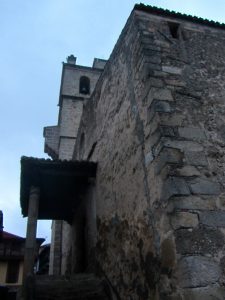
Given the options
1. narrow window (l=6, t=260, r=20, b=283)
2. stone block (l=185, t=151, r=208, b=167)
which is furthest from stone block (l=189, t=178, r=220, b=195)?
narrow window (l=6, t=260, r=20, b=283)

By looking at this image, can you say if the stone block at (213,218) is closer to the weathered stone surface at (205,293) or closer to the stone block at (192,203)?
the stone block at (192,203)

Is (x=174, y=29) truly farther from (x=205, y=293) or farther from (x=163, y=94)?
(x=205, y=293)

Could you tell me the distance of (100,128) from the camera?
692 centimetres

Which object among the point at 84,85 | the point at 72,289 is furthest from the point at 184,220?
the point at 84,85

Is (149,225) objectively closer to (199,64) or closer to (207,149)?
(207,149)

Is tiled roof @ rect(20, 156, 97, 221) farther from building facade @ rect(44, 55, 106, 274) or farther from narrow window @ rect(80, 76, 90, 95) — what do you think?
narrow window @ rect(80, 76, 90, 95)

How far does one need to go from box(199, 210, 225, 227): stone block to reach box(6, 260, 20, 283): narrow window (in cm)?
1645

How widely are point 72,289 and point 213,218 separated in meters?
3.17

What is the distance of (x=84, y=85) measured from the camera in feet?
60.4

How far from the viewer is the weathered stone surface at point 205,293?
2877 mm

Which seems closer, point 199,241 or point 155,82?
point 199,241

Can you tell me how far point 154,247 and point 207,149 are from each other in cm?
132

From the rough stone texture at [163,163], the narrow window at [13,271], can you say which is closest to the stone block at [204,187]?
the rough stone texture at [163,163]

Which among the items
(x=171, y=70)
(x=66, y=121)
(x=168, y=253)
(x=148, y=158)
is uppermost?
(x=66, y=121)
